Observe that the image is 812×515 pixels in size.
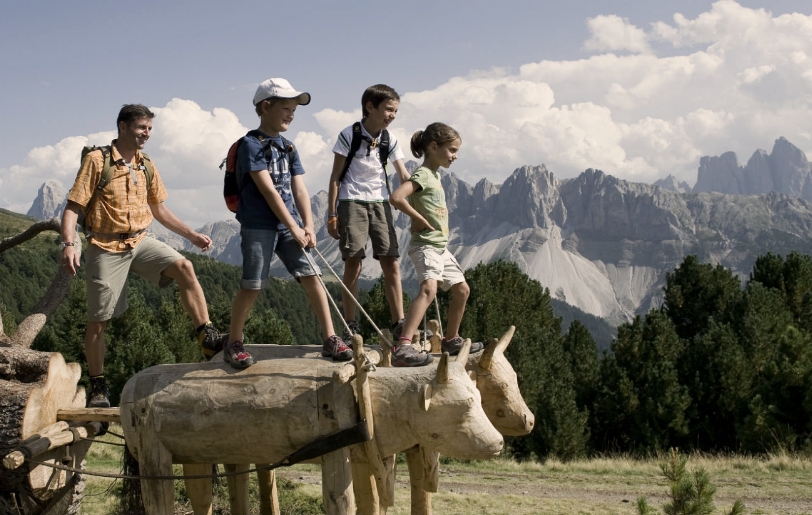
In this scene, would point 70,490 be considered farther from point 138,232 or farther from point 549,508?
point 549,508

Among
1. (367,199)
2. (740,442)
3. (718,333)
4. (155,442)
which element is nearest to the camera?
(155,442)

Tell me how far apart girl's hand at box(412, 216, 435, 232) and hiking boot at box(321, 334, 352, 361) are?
1.69 meters

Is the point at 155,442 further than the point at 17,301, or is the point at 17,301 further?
the point at 17,301

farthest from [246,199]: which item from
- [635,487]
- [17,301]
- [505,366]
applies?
[17,301]

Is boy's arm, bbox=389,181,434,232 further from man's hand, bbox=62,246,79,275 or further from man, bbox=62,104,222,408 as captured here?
man's hand, bbox=62,246,79,275

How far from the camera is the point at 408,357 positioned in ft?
22.7

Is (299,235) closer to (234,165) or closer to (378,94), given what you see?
(234,165)

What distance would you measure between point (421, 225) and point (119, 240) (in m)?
2.97

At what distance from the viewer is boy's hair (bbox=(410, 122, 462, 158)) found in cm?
805

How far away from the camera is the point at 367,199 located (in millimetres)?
7965

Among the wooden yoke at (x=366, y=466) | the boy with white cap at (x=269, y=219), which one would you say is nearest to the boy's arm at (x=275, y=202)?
the boy with white cap at (x=269, y=219)

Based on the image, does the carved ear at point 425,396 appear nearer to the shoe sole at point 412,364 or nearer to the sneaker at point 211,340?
the shoe sole at point 412,364

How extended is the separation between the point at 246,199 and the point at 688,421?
31863 millimetres

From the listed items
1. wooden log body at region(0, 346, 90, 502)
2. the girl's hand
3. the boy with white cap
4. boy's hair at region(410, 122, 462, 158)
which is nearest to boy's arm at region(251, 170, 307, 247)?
the boy with white cap
